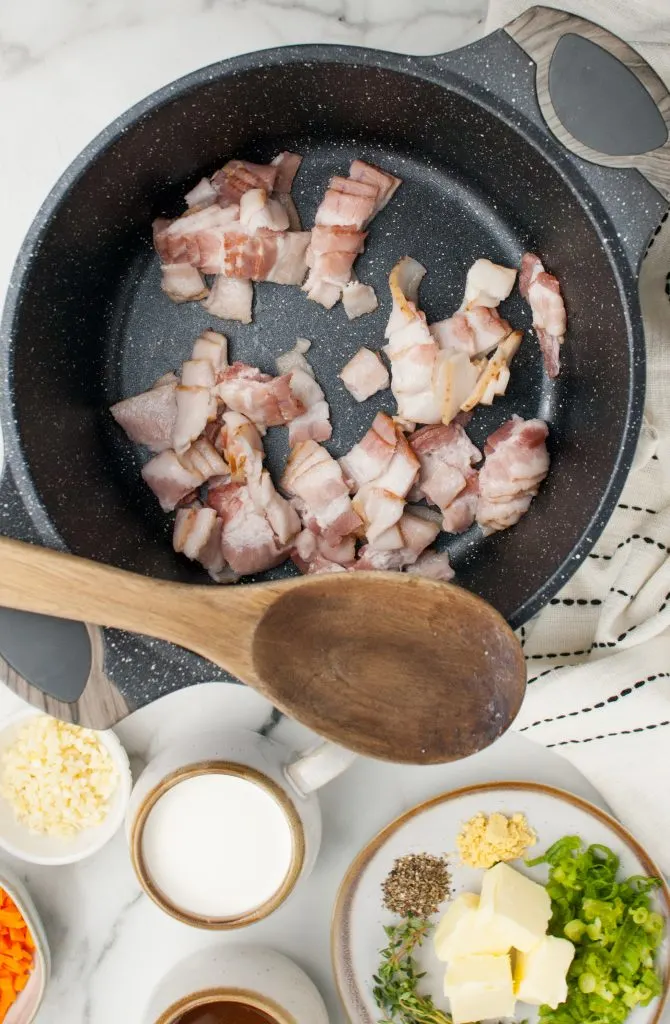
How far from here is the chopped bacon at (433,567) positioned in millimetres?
1102

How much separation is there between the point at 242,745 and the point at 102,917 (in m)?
0.34

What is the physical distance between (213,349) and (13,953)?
77 centimetres

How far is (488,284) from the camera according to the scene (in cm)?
107

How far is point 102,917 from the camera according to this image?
121 centimetres

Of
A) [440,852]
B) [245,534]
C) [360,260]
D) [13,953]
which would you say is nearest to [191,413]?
[245,534]

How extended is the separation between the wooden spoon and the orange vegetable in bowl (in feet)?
1.72

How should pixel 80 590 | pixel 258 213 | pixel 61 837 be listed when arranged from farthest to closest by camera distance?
pixel 61 837 < pixel 258 213 < pixel 80 590

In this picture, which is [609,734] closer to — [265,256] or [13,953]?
[265,256]

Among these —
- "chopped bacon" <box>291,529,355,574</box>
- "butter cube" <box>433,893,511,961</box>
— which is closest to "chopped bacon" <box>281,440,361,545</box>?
"chopped bacon" <box>291,529,355,574</box>

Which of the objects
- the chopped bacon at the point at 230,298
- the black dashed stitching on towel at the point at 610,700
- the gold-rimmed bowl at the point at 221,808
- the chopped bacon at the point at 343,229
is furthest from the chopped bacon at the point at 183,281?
the black dashed stitching on towel at the point at 610,700

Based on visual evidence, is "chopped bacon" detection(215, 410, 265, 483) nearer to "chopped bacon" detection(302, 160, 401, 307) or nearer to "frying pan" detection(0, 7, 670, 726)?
"frying pan" detection(0, 7, 670, 726)

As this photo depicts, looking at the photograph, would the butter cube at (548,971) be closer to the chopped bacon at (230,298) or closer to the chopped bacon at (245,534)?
the chopped bacon at (245,534)

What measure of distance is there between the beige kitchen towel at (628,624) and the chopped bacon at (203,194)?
1.15 ft

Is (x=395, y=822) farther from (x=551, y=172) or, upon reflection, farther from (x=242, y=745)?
(x=551, y=172)
